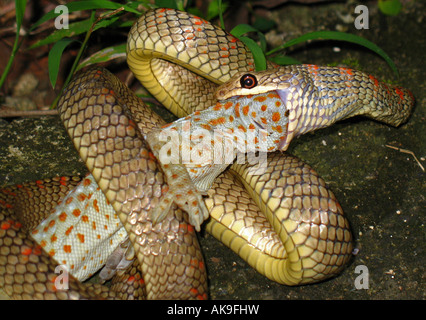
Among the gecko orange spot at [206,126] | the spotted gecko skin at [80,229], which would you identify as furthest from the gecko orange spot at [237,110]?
the spotted gecko skin at [80,229]

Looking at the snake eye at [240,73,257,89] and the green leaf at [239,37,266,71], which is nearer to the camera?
the snake eye at [240,73,257,89]

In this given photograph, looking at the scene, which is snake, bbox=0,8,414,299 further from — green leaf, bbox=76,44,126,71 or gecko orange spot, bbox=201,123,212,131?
green leaf, bbox=76,44,126,71

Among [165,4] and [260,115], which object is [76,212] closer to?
[260,115]

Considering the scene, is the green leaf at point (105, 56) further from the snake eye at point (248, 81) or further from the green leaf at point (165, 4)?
the snake eye at point (248, 81)

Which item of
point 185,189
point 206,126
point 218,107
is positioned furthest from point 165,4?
point 185,189

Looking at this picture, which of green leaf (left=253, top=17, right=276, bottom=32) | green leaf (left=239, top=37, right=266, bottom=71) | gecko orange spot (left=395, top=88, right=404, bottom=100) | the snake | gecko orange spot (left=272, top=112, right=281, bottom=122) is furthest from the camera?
green leaf (left=253, top=17, right=276, bottom=32)

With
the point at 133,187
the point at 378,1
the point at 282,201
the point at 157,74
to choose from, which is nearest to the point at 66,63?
the point at 157,74

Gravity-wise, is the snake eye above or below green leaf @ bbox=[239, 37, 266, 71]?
above

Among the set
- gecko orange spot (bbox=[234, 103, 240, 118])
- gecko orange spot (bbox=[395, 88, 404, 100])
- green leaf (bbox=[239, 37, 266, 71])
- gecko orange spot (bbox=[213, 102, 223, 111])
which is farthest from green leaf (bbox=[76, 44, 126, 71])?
gecko orange spot (bbox=[395, 88, 404, 100])
